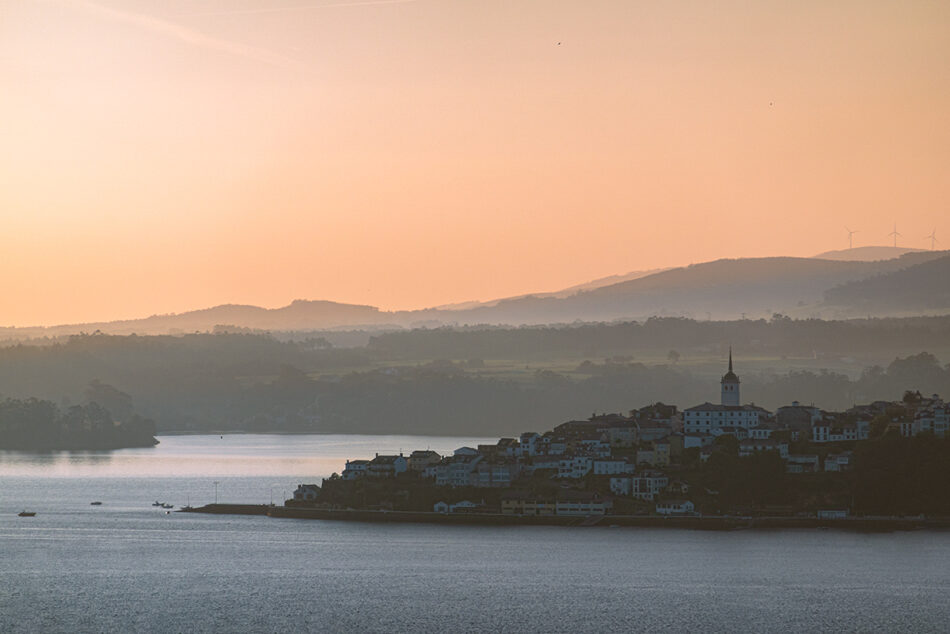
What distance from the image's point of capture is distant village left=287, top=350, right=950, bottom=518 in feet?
206

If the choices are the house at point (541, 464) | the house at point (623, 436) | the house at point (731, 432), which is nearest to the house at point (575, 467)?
the house at point (541, 464)

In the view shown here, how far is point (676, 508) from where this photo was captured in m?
61.7

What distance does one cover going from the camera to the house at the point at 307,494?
67.4 meters

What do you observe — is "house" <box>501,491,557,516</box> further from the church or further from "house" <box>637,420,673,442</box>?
the church

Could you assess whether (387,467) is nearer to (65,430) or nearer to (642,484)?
(642,484)

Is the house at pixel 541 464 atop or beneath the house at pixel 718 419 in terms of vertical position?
beneath

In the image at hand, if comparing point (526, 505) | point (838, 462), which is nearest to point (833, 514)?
point (838, 462)

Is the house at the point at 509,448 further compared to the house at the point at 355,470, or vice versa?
the house at the point at 509,448

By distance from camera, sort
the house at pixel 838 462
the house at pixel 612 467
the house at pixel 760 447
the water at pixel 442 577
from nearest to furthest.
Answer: the water at pixel 442 577, the house at pixel 838 462, the house at pixel 760 447, the house at pixel 612 467

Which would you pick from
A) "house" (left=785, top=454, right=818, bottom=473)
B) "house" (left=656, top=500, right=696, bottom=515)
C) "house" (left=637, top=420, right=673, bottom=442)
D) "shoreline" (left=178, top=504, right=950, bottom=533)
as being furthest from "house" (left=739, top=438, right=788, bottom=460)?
"house" (left=637, top=420, right=673, bottom=442)

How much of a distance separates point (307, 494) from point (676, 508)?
16174 millimetres

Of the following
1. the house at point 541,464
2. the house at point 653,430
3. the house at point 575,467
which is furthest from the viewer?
the house at point 653,430

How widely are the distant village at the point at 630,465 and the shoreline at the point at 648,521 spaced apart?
2.45 feet

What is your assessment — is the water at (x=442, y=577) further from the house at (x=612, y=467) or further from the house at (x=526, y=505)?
the house at (x=612, y=467)
